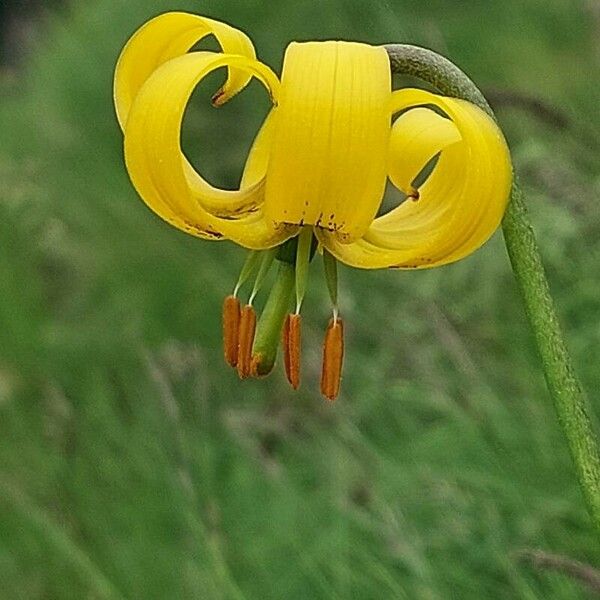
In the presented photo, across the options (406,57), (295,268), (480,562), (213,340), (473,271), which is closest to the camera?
(406,57)

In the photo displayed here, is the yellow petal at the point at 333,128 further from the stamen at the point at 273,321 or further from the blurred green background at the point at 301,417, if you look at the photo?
the blurred green background at the point at 301,417

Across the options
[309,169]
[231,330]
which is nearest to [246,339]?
[231,330]

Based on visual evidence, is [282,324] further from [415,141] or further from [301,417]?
[301,417]

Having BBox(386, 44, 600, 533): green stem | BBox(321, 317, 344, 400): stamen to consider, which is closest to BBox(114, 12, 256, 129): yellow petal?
BBox(386, 44, 600, 533): green stem

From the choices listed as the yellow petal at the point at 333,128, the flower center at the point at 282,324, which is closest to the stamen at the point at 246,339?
the flower center at the point at 282,324

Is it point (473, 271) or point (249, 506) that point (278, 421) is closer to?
point (249, 506)

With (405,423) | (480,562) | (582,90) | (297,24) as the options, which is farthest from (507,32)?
(480,562)
